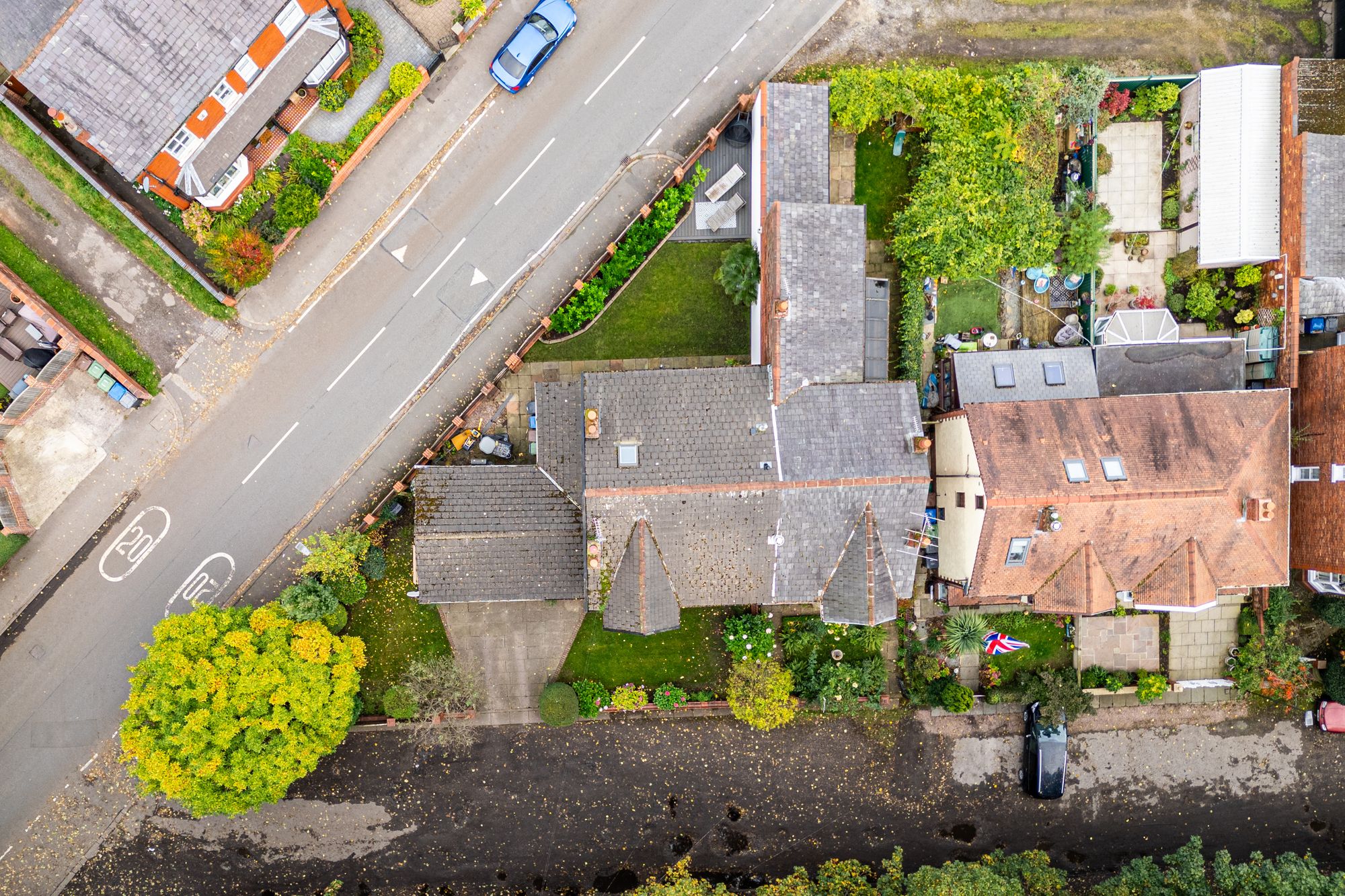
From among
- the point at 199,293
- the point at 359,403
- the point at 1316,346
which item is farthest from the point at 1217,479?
the point at 199,293

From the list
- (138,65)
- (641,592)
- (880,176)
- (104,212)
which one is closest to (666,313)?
(880,176)

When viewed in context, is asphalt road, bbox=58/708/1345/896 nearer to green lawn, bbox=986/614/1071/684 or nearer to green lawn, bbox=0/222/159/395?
green lawn, bbox=986/614/1071/684

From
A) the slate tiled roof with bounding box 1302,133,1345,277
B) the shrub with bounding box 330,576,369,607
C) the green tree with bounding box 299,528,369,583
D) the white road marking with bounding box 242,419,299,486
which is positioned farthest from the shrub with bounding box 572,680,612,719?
the slate tiled roof with bounding box 1302,133,1345,277

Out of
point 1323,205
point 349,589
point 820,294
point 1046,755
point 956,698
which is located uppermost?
point 1323,205

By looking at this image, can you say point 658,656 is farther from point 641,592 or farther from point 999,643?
point 999,643

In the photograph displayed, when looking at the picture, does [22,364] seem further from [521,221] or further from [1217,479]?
[1217,479]

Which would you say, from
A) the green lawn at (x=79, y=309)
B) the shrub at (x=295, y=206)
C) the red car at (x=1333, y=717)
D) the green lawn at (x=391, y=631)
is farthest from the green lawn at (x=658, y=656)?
the red car at (x=1333, y=717)
